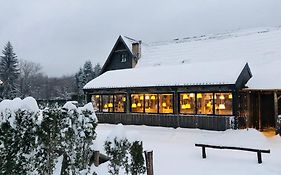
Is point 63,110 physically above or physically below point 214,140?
above

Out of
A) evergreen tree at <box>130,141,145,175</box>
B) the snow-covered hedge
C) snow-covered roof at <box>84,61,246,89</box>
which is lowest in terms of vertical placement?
evergreen tree at <box>130,141,145,175</box>

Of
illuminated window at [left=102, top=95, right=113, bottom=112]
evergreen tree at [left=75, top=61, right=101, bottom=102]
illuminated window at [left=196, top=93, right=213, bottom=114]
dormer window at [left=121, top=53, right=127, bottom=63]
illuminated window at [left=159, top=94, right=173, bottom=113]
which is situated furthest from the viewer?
evergreen tree at [left=75, top=61, right=101, bottom=102]

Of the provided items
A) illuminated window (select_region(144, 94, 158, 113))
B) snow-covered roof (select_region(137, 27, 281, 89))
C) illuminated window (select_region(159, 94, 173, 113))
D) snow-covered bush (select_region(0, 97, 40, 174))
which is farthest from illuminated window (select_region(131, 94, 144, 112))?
snow-covered bush (select_region(0, 97, 40, 174))

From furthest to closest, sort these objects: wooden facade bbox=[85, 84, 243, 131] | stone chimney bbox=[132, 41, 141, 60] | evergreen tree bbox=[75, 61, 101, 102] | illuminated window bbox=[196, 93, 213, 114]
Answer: evergreen tree bbox=[75, 61, 101, 102]
stone chimney bbox=[132, 41, 141, 60]
illuminated window bbox=[196, 93, 213, 114]
wooden facade bbox=[85, 84, 243, 131]

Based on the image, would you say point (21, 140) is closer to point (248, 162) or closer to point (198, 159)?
point (198, 159)

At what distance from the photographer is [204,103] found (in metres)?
19.7

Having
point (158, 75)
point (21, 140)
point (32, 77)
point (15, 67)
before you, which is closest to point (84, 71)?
point (15, 67)

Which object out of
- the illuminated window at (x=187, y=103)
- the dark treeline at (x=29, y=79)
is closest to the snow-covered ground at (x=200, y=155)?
the illuminated window at (x=187, y=103)

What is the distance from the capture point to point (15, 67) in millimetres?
54156

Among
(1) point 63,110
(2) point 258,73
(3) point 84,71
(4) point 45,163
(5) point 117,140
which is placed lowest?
(4) point 45,163

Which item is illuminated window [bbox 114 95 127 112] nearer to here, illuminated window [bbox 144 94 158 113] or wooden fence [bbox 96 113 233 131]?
wooden fence [bbox 96 113 233 131]

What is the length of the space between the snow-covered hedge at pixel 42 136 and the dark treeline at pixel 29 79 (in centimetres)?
2734

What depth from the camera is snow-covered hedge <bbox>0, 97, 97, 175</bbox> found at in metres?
6.89

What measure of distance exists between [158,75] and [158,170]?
1220cm
